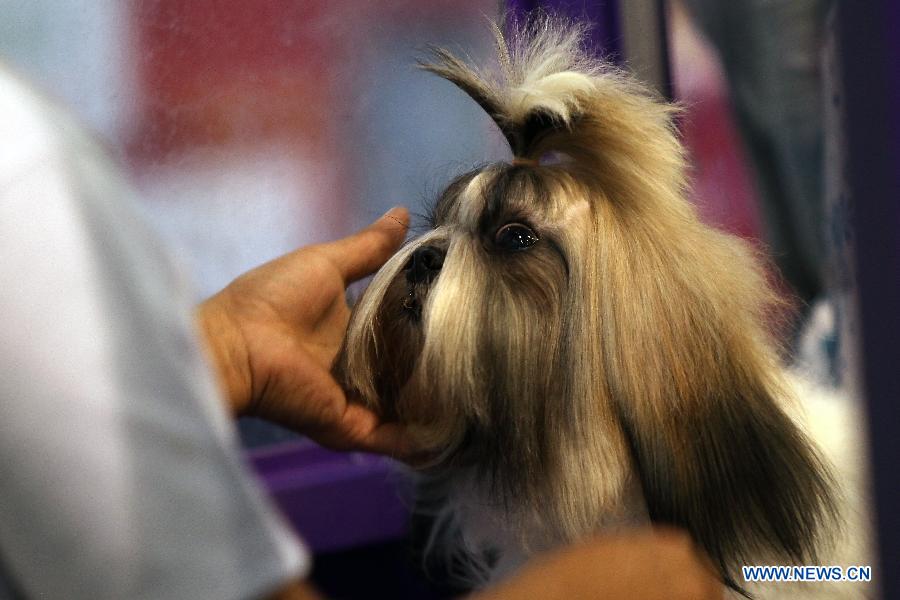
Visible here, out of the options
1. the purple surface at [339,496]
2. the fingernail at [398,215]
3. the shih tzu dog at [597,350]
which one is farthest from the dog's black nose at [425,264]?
the purple surface at [339,496]

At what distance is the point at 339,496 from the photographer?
178 cm

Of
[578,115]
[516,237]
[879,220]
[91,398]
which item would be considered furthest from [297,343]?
[879,220]

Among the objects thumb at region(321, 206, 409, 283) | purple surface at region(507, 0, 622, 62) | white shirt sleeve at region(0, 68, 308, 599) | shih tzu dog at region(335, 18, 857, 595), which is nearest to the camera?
white shirt sleeve at region(0, 68, 308, 599)

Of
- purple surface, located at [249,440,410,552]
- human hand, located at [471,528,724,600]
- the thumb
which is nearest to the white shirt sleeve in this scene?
human hand, located at [471,528,724,600]

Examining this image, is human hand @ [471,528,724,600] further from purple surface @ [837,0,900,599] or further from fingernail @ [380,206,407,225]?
fingernail @ [380,206,407,225]

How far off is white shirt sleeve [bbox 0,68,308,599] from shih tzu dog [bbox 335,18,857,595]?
2.05ft

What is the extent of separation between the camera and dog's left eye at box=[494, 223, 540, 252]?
1209mm

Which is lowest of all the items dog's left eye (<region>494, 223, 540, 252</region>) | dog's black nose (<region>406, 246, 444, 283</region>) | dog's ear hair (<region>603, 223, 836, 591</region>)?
dog's ear hair (<region>603, 223, 836, 591</region>)

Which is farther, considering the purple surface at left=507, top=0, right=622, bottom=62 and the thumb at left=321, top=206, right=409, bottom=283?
the purple surface at left=507, top=0, right=622, bottom=62

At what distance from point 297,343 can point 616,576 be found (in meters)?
0.82

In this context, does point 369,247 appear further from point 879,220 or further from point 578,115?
point 879,220

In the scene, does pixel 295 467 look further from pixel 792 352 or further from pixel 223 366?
pixel 792 352

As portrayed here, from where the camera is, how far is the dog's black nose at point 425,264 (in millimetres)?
1244

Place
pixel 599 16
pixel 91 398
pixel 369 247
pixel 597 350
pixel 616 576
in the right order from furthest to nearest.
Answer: pixel 599 16, pixel 369 247, pixel 597 350, pixel 616 576, pixel 91 398
